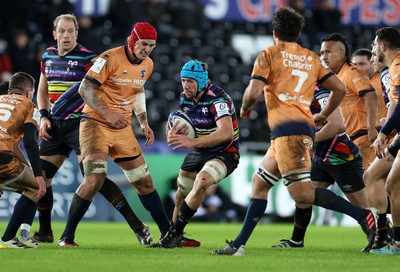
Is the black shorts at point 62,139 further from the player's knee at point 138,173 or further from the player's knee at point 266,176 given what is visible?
the player's knee at point 266,176

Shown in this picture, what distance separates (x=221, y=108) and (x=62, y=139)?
193 centimetres

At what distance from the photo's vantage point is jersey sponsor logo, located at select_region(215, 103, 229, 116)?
9320mm

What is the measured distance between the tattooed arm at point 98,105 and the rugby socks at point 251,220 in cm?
167

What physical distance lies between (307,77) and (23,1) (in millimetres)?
11118

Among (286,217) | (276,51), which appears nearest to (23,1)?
(286,217)

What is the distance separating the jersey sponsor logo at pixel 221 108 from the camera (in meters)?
9.32

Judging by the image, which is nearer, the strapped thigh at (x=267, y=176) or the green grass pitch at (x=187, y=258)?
the green grass pitch at (x=187, y=258)

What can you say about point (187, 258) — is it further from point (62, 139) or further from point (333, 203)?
point (62, 139)

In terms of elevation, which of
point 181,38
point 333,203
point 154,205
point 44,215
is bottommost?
point 44,215

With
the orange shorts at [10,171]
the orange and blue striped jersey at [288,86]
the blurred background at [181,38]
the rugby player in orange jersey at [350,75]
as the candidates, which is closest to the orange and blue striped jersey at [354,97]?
the rugby player in orange jersey at [350,75]

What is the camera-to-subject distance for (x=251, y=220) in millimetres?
8117

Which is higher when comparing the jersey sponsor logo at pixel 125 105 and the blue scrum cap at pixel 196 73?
the blue scrum cap at pixel 196 73

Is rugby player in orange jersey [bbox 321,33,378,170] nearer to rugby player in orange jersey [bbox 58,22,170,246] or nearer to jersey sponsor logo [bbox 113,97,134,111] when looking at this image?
rugby player in orange jersey [bbox 58,22,170,246]

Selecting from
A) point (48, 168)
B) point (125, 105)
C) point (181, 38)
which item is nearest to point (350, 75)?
point (125, 105)
